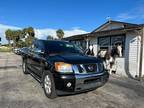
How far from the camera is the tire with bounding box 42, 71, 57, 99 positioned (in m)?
5.34

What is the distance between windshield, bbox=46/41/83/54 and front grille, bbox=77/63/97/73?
145 cm

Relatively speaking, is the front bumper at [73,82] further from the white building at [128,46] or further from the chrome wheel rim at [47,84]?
the white building at [128,46]

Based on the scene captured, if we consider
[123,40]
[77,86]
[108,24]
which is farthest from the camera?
[108,24]

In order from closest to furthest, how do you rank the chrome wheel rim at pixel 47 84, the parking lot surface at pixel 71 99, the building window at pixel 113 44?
1. the parking lot surface at pixel 71 99
2. the chrome wheel rim at pixel 47 84
3. the building window at pixel 113 44

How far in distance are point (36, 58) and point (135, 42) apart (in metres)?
6.60

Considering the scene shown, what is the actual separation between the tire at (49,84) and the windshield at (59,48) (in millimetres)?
945

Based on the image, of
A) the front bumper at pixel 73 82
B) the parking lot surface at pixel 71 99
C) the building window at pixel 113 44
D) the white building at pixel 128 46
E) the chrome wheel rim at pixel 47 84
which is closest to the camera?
the front bumper at pixel 73 82

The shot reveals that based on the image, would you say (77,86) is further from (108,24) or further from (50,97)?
(108,24)

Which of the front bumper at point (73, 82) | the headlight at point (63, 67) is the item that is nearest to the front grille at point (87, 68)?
the front bumper at point (73, 82)

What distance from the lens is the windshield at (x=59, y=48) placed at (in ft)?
21.3

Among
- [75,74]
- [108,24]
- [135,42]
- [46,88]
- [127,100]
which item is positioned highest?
[108,24]

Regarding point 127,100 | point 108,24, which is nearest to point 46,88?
point 127,100

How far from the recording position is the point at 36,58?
6891mm

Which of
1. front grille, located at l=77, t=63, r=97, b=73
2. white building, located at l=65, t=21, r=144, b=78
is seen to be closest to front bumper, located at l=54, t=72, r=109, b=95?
front grille, located at l=77, t=63, r=97, b=73
